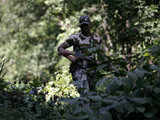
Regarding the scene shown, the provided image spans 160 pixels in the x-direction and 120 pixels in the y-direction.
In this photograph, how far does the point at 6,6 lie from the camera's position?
51.6ft

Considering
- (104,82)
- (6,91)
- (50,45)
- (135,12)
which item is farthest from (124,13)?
(50,45)

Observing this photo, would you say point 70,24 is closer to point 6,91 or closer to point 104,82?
point 6,91

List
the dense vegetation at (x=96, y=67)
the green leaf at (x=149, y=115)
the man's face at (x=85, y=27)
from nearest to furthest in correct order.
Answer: the green leaf at (x=149, y=115) < the dense vegetation at (x=96, y=67) < the man's face at (x=85, y=27)

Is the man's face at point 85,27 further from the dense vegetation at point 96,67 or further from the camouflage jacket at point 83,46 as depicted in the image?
the dense vegetation at point 96,67

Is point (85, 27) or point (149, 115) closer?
point (149, 115)

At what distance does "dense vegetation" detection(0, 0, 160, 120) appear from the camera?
2473mm

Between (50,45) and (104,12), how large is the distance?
23.0 feet

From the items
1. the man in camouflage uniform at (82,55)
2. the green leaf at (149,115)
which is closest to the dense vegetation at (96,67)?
the green leaf at (149,115)

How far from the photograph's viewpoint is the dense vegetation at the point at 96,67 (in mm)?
2473

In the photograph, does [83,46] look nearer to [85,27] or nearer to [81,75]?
[85,27]

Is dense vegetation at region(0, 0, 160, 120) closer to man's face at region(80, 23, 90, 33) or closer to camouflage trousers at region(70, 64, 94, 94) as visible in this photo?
camouflage trousers at region(70, 64, 94, 94)

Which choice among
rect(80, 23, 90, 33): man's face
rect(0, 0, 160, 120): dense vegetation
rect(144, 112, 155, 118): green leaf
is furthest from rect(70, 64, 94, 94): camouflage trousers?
rect(144, 112, 155, 118): green leaf

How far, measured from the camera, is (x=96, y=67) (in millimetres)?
4465

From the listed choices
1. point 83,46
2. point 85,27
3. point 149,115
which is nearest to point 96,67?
point 83,46
